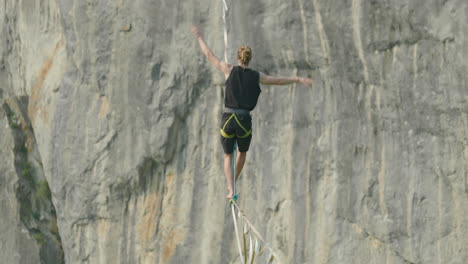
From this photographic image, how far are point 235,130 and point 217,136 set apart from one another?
13.1 feet

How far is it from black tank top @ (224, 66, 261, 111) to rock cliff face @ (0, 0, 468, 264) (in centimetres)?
224

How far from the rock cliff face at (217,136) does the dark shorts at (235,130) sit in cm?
235

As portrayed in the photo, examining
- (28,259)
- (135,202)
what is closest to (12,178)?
(28,259)

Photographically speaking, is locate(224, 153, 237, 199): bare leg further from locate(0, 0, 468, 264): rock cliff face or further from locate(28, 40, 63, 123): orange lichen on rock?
locate(28, 40, 63, 123): orange lichen on rock

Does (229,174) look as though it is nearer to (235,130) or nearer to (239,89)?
(235,130)

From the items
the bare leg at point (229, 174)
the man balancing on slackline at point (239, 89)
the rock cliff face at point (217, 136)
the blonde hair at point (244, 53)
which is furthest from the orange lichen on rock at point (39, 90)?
the blonde hair at point (244, 53)

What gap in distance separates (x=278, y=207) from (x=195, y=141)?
5.42 ft

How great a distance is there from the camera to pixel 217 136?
13789 millimetres

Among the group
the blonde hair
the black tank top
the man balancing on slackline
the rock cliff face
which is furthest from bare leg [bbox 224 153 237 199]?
the rock cliff face

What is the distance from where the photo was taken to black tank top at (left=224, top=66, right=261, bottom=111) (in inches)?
379

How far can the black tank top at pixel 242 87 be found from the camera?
9.63m

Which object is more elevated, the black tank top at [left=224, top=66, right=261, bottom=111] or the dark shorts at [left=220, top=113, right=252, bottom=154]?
the black tank top at [left=224, top=66, right=261, bottom=111]

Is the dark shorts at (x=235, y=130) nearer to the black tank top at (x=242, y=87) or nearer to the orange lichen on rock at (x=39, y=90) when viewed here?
the black tank top at (x=242, y=87)

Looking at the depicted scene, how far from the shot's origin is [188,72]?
544 inches
